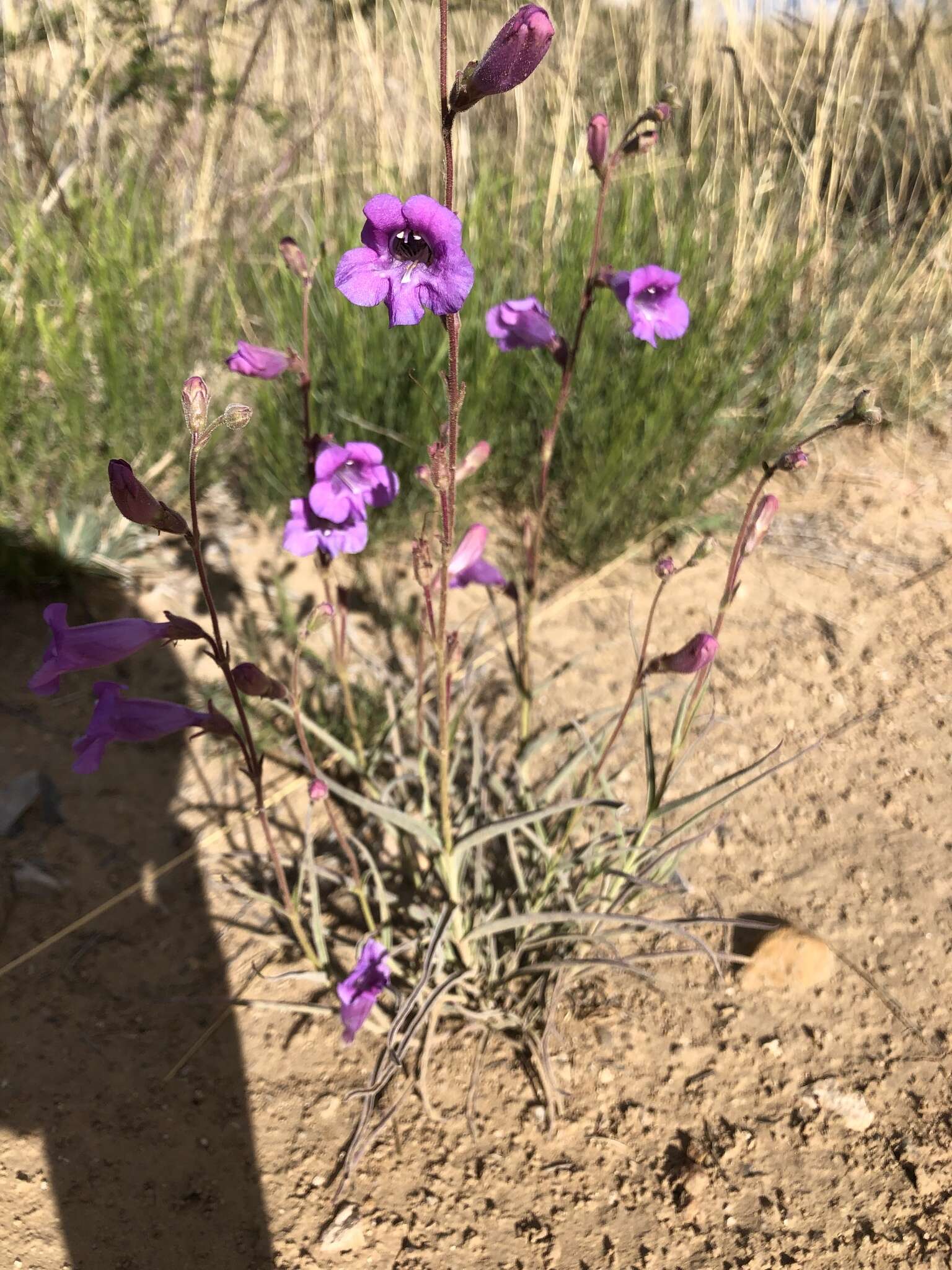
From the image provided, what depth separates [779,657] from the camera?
3.01m

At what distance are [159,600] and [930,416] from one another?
3.45 meters

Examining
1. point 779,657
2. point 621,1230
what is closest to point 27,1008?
point 621,1230

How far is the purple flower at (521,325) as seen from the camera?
1.89 metres

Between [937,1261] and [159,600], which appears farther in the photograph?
[159,600]

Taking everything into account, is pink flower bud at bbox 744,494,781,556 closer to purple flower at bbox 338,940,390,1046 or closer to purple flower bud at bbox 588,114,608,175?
purple flower bud at bbox 588,114,608,175

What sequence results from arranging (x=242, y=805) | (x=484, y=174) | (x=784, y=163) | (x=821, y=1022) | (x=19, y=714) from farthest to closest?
(x=784, y=163)
(x=484, y=174)
(x=19, y=714)
(x=242, y=805)
(x=821, y=1022)

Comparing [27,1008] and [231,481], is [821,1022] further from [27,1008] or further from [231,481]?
[231,481]

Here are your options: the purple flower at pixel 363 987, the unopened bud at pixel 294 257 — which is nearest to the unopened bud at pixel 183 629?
the unopened bud at pixel 294 257

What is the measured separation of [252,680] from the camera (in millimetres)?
1457

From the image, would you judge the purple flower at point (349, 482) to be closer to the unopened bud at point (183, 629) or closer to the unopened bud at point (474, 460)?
the unopened bud at point (474, 460)

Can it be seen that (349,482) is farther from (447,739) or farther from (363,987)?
(363,987)

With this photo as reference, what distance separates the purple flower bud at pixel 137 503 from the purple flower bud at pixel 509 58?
0.64 meters

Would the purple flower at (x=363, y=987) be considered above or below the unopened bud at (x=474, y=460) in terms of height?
below

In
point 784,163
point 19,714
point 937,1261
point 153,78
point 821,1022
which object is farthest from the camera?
point 784,163
